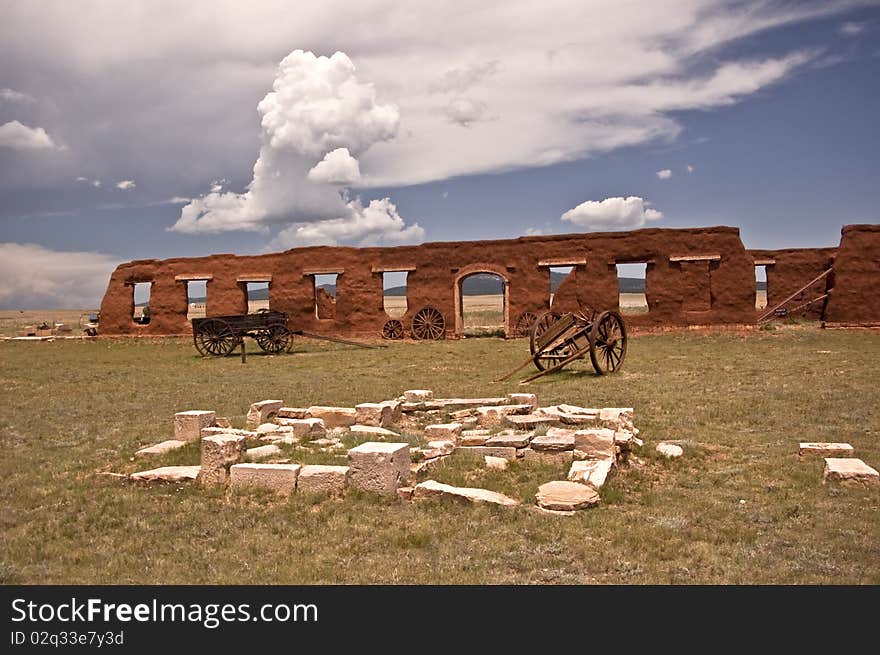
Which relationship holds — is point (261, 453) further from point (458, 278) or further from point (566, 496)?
point (458, 278)

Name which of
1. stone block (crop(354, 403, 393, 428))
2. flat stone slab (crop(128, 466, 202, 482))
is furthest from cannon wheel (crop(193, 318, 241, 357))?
flat stone slab (crop(128, 466, 202, 482))

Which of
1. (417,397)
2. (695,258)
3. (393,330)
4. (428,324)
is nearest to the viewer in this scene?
(417,397)

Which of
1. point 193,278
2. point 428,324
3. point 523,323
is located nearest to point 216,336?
point 428,324

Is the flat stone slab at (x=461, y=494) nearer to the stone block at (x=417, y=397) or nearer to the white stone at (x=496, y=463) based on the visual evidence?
the white stone at (x=496, y=463)

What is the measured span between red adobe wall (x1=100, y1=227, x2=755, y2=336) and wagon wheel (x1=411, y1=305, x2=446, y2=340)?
0.84 ft

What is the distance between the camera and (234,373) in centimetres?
1816

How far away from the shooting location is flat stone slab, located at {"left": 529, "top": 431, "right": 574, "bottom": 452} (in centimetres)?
779

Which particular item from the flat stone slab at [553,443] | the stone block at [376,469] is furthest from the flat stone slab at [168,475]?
the flat stone slab at [553,443]

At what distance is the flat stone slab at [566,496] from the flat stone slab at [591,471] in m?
0.24

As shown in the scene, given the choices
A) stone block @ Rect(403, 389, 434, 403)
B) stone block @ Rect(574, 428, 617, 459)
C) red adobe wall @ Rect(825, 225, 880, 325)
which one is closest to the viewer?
stone block @ Rect(574, 428, 617, 459)

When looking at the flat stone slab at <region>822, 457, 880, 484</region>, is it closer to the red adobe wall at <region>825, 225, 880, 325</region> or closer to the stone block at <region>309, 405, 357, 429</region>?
the stone block at <region>309, 405, 357, 429</region>

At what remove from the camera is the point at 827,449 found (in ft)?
25.6

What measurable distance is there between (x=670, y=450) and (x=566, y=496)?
8.30 feet

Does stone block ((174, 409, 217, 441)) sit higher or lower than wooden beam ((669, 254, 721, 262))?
lower
